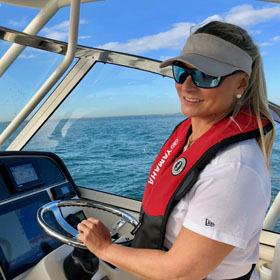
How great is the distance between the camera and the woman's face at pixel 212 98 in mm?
903

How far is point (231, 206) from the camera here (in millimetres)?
739

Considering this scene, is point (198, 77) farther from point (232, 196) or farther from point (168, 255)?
point (168, 255)

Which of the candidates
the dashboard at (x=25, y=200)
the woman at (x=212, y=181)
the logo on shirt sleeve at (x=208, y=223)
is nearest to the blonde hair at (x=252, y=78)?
the woman at (x=212, y=181)

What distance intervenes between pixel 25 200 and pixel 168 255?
1.28 meters

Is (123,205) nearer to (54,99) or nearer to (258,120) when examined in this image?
(54,99)

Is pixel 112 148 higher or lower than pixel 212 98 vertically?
lower

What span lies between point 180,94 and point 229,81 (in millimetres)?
194

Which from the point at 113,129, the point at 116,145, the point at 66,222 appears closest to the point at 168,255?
the point at 66,222

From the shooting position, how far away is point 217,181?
78 centimetres

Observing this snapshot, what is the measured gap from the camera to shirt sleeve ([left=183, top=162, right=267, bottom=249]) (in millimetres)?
743

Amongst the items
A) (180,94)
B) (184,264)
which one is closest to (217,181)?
(184,264)

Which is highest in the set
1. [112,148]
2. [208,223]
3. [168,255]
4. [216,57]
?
[216,57]

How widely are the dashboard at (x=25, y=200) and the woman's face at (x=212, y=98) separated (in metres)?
1.20


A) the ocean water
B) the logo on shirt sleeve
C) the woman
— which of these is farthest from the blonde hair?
the ocean water
